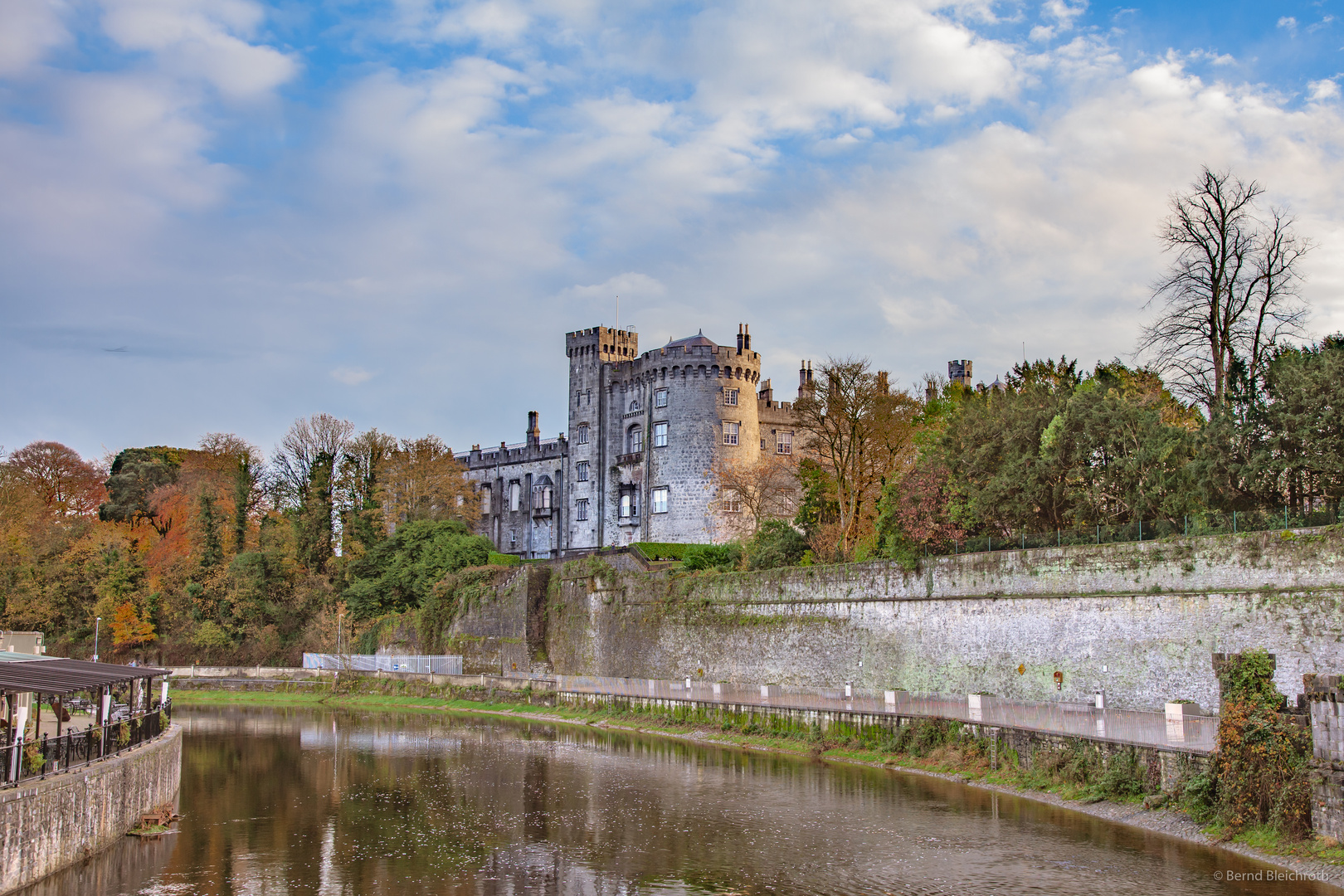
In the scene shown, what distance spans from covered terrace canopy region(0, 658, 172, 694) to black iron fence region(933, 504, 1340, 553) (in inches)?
732

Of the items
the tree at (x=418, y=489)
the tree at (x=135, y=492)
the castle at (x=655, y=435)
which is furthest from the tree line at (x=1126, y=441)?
the tree at (x=135, y=492)

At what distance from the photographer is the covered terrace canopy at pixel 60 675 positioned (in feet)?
49.5

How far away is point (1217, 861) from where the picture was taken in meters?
15.3

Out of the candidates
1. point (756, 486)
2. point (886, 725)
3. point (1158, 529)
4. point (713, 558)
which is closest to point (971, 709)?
point (886, 725)

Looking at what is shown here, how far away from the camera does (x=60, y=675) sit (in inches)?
684

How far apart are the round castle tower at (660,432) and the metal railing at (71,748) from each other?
1323 inches

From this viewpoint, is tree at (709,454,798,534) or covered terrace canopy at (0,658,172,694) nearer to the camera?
covered terrace canopy at (0,658,172,694)

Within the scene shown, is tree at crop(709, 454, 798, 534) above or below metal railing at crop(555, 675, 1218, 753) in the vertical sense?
above

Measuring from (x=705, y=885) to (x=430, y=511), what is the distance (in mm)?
46745

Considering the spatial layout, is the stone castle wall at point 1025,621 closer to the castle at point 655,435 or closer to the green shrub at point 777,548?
the green shrub at point 777,548

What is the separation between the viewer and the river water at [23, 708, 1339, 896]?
1501cm

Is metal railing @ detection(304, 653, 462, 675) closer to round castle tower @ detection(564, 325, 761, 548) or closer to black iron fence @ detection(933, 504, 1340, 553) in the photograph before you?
round castle tower @ detection(564, 325, 761, 548)

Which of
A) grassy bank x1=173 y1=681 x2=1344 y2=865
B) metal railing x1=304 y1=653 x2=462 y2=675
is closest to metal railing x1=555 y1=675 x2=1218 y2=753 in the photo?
grassy bank x1=173 y1=681 x2=1344 y2=865

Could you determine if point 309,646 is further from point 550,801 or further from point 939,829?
point 939,829
